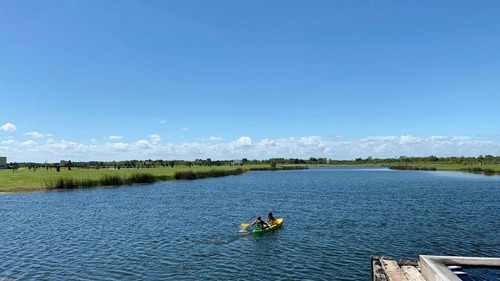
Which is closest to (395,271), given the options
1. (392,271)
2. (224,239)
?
(392,271)

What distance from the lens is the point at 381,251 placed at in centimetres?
2483

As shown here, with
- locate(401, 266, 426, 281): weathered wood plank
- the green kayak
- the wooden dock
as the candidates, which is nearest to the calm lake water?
the green kayak

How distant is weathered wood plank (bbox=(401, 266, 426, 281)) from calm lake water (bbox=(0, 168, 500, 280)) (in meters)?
4.22

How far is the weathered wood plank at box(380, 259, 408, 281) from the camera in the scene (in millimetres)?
14375

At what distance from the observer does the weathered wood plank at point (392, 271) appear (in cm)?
1438

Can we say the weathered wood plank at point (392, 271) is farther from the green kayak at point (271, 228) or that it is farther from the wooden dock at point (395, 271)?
the green kayak at point (271, 228)

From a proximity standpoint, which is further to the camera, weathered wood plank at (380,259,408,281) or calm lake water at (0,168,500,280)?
calm lake water at (0,168,500,280)

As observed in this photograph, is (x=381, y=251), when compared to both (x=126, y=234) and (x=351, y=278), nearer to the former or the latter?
(x=351, y=278)

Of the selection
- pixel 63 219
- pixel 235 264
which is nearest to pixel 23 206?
pixel 63 219

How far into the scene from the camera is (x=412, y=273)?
49.2 ft

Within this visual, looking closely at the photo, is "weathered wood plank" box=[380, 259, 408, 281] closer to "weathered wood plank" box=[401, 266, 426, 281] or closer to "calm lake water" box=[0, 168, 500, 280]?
"weathered wood plank" box=[401, 266, 426, 281]

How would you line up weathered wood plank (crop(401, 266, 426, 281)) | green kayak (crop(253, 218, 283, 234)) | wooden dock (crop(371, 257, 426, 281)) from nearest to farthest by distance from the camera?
weathered wood plank (crop(401, 266, 426, 281)), wooden dock (crop(371, 257, 426, 281)), green kayak (crop(253, 218, 283, 234))

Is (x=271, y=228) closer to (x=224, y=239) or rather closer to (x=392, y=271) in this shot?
(x=224, y=239)

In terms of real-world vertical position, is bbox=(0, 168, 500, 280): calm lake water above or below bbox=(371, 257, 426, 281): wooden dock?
below
